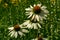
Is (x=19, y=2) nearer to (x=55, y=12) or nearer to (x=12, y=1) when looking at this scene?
(x=12, y=1)

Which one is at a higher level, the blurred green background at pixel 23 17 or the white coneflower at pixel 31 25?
the white coneflower at pixel 31 25

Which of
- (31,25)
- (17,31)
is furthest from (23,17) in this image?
(31,25)

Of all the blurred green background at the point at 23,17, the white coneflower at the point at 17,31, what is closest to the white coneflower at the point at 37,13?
the white coneflower at the point at 17,31

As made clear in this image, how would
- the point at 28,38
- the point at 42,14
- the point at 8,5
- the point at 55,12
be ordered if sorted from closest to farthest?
the point at 42,14 → the point at 28,38 → the point at 55,12 → the point at 8,5

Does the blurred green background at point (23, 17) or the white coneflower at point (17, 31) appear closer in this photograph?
the white coneflower at point (17, 31)

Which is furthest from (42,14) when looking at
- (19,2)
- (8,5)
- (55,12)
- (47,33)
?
(8,5)

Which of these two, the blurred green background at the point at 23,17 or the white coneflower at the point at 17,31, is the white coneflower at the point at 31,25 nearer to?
the white coneflower at the point at 17,31

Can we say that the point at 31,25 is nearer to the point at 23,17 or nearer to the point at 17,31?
the point at 17,31

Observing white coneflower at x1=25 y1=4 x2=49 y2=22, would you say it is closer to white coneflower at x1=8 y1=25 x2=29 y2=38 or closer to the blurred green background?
white coneflower at x1=8 y1=25 x2=29 y2=38

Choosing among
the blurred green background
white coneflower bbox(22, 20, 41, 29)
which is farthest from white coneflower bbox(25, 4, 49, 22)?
the blurred green background
